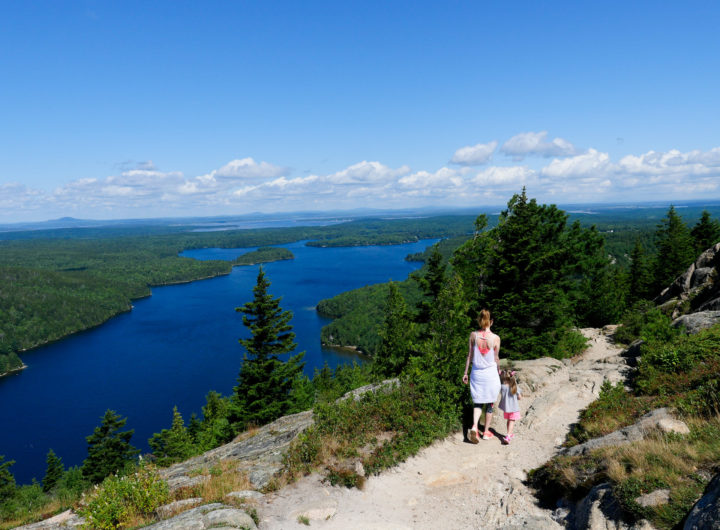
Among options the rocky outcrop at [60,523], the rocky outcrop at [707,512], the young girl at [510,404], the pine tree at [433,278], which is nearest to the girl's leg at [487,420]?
the young girl at [510,404]

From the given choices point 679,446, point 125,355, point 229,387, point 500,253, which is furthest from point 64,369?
point 679,446

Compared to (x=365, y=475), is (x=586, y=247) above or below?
above

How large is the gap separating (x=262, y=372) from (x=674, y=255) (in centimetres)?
4120

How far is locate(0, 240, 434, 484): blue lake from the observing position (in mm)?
68000

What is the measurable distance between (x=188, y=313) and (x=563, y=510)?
149082mm

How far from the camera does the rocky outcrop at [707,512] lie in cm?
354

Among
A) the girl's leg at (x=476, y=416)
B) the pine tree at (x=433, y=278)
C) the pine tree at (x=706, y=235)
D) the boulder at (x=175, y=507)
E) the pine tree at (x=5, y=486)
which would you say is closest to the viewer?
the boulder at (x=175, y=507)

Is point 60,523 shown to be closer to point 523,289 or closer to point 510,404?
point 510,404

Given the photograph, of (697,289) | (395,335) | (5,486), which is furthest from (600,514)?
(5,486)

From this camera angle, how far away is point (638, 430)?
6766mm

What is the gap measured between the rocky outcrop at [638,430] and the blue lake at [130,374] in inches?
2906

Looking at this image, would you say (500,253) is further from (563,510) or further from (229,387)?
(229,387)

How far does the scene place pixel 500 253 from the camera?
19438 mm

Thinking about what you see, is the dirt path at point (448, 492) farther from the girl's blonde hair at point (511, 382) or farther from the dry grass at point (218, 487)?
the girl's blonde hair at point (511, 382)
